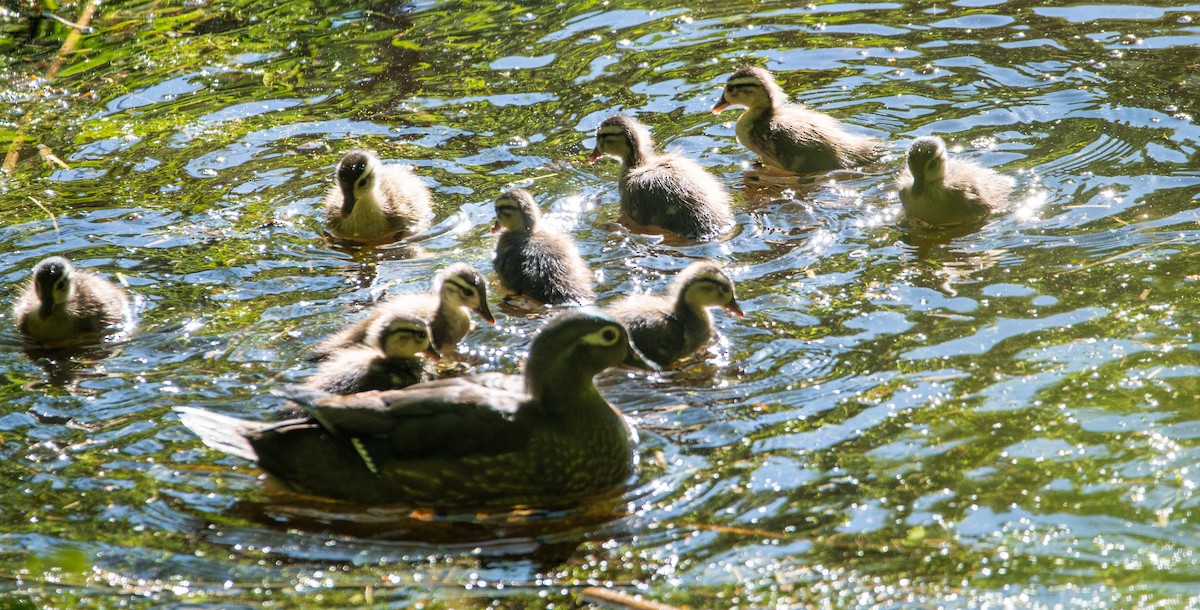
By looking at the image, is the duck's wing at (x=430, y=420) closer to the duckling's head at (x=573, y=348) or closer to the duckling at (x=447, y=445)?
the duckling at (x=447, y=445)

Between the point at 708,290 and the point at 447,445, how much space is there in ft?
5.93

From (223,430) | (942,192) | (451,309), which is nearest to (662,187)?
(942,192)

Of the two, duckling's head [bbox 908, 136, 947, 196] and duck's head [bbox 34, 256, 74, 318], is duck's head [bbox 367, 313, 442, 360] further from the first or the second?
duckling's head [bbox 908, 136, 947, 196]

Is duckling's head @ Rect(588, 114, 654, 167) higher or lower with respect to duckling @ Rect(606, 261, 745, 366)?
higher

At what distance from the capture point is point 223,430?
5.06 metres

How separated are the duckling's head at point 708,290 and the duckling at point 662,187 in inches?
46.1

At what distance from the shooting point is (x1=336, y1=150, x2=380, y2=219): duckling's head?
7.79 meters

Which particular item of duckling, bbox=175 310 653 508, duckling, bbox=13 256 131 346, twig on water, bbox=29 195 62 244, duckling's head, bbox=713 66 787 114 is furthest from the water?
duckling's head, bbox=713 66 787 114

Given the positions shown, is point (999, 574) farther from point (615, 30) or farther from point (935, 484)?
point (615, 30)

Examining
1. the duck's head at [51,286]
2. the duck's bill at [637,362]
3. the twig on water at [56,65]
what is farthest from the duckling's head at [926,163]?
the twig on water at [56,65]

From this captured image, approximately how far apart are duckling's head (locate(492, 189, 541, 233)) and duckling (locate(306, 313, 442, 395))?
147cm

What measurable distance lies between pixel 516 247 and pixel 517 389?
1891 mm

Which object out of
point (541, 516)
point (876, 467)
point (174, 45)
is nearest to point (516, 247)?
point (541, 516)

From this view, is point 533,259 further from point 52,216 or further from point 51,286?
point 52,216
